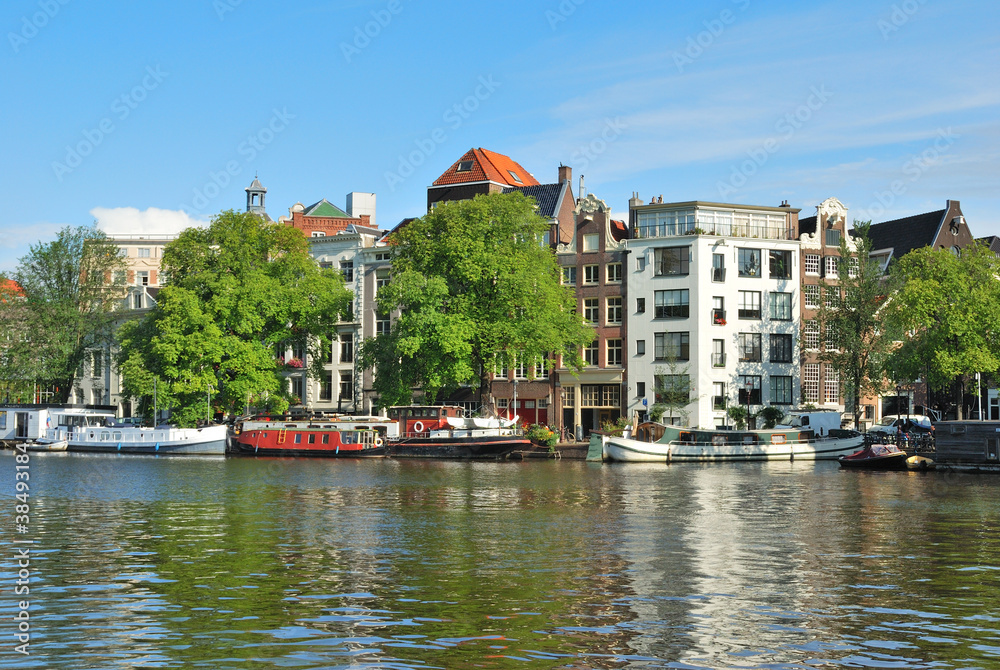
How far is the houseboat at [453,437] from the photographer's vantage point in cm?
8219

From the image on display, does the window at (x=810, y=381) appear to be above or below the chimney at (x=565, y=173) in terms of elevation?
below

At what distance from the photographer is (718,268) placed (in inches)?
3789

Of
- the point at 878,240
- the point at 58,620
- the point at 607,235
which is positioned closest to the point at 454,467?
the point at 607,235

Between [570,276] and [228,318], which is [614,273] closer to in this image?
[570,276]

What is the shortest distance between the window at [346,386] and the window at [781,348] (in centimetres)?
3958

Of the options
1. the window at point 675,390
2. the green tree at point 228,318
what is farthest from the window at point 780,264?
the green tree at point 228,318

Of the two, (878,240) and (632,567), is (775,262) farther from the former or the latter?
(632,567)

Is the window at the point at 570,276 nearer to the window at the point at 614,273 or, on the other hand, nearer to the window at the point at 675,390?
the window at the point at 614,273

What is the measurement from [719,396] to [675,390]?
5.82 metres

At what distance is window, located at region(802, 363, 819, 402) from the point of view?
98.0m

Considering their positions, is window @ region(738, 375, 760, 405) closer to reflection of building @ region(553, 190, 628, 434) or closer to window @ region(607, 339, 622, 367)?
reflection of building @ region(553, 190, 628, 434)

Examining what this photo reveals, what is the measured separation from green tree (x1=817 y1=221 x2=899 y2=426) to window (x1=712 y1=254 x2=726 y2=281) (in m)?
8.45

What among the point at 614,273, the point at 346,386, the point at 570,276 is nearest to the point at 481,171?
the point at 570,276

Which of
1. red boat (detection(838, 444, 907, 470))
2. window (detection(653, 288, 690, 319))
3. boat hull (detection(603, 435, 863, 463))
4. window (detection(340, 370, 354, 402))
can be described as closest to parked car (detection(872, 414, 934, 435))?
boat hull (detection(603, 435, 863, 463))
